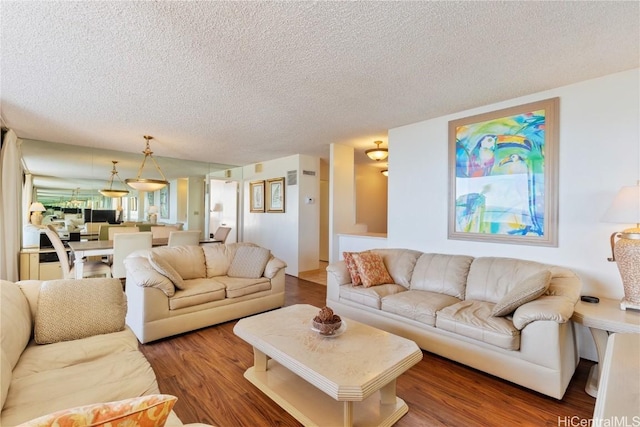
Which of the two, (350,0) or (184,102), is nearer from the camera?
(350,0)

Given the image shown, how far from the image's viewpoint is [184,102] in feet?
9.84

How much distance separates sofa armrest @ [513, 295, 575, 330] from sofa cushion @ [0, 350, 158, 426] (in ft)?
7.62

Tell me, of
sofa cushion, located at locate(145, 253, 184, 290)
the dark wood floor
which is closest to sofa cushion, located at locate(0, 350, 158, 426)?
the dark wood floor

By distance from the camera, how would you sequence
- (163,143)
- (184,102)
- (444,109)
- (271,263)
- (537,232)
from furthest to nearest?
(163,143) < (271,263) < (444,109) < (184,102) < (537,232)

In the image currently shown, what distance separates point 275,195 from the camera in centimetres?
616

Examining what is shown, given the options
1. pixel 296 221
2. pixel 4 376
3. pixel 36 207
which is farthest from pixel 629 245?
pixel 36 207

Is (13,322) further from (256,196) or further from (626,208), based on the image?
(256,196)

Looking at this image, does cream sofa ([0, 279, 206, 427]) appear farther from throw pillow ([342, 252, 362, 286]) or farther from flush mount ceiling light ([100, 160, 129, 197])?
flush mount ceiling light ([100, 160, 129, 197])

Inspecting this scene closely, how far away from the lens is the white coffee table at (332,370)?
1.52m

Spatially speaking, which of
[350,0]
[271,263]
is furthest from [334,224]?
[350,0]

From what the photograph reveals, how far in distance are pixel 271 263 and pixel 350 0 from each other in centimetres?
290

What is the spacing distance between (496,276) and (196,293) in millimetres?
2990

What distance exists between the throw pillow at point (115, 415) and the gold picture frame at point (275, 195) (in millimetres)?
5316

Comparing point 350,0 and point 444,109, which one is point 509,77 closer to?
point 444,109
